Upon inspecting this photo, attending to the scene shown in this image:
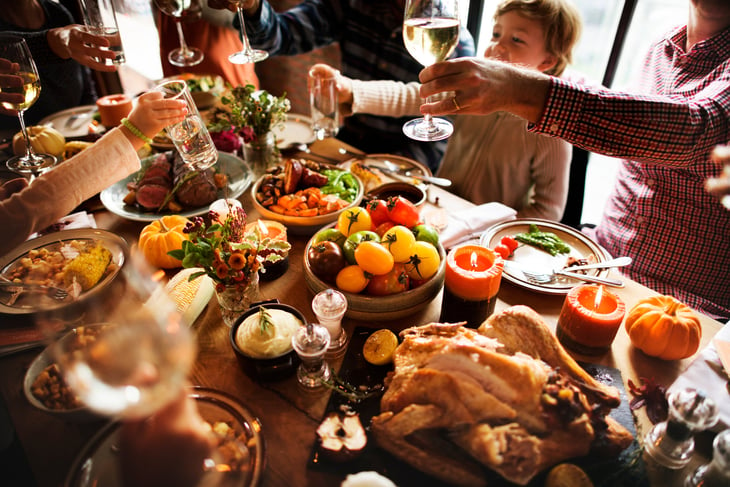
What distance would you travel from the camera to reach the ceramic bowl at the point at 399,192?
5.09 ft

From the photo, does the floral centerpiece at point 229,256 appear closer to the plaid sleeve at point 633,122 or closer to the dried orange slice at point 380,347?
the dried orange slice at point 380,347

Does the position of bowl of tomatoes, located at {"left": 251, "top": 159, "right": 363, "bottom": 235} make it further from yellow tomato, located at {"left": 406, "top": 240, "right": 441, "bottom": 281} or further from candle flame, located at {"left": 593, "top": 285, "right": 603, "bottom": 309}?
candle flame, located at {"left": 593, "top": 285, "right": 603, "bottom": 309}

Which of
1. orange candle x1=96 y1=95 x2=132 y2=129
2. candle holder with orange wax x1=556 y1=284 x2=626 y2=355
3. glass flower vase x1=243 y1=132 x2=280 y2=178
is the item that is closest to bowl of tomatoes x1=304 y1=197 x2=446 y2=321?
candle holder with orange wax x1=556 y1=284 x2=626 y2=355

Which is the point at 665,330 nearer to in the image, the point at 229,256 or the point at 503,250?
the point at 503,250

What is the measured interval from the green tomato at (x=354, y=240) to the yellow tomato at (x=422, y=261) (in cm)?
11

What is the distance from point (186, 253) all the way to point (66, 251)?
54 centimetres

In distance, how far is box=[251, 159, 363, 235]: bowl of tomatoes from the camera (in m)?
1.53

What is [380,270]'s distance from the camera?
1.13 meters

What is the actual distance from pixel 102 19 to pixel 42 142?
24.0 inches

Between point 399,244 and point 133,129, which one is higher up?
point 133,129

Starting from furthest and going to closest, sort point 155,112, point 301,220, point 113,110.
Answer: point 113,110, point 301,220, point 155,112

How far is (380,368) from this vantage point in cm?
105

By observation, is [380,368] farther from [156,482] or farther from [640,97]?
[640,97]

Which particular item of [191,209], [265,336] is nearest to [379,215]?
[265,336]
